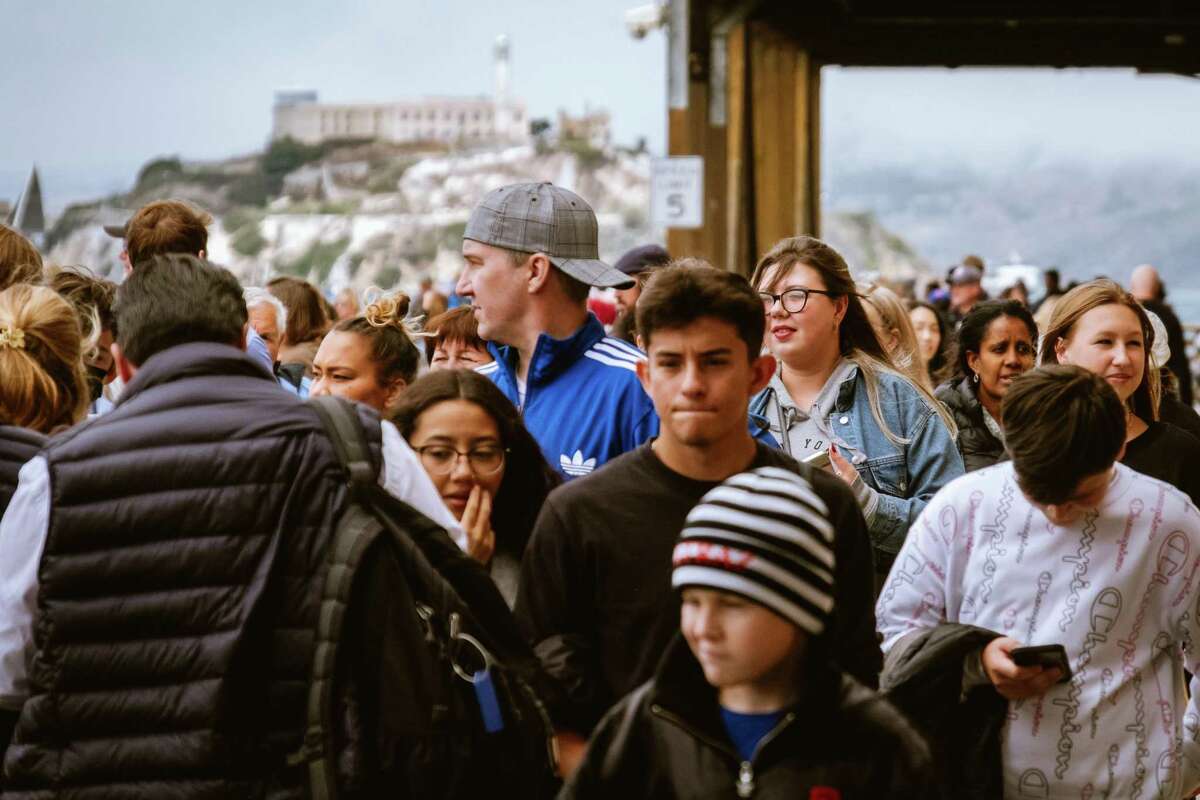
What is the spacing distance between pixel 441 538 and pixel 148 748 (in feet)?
2.48

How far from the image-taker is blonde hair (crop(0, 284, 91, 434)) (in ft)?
14.8

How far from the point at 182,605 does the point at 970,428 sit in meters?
4.25

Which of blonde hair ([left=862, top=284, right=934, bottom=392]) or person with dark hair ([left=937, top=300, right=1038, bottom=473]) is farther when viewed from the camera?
blonde hair ([left=862, top=284, right=934, bottom=392])

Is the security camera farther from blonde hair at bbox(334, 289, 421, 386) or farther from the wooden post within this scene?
blonde hair at bbox(334, 289, 421, 386)

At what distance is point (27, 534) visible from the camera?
11.9ft

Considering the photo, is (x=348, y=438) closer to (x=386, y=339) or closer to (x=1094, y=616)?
(x=1094, y=616)

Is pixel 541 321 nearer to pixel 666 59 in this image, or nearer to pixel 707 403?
pixel 707 403

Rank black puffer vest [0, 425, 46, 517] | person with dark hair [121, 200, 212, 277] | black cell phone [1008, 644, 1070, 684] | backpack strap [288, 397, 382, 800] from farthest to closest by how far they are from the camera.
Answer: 1. person with dark hair [121, 200, 212, 277]
2. black puffer vest [0, 425, 46, 517]
3. black cell phone [1008, 644, 1070, 684]
4. backpack strap [288, 397, 382, 800]

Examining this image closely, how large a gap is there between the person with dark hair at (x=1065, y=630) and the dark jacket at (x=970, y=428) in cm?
242

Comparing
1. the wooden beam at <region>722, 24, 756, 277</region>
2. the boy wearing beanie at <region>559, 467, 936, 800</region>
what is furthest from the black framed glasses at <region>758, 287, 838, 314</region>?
the wooden beam at <region>722, 24, 756, 277</region>

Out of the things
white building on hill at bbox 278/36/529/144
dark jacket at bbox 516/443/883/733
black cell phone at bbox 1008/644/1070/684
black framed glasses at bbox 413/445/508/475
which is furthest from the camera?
white building on hill at bbox 278/36/529/144

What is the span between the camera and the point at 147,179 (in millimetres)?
63969

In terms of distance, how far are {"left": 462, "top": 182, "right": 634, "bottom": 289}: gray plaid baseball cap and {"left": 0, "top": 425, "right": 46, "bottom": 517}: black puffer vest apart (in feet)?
5.41

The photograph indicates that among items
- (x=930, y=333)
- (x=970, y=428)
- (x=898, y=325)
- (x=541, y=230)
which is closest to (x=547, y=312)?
(x=541, y=230)
